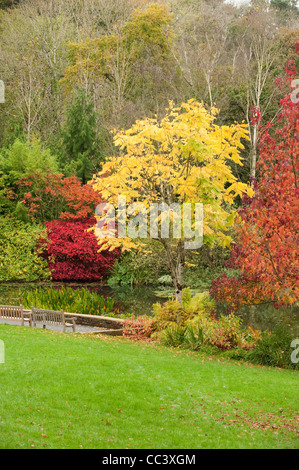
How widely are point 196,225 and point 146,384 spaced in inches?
195

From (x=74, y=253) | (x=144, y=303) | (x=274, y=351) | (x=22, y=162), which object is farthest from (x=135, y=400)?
(x=22, y=162)

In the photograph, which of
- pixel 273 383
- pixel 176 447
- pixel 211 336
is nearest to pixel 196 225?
pixel 211 336

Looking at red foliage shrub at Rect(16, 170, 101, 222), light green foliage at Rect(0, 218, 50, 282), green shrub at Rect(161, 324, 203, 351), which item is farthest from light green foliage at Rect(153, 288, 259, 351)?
light green foliage at Rect(0, 218, 50, 282)

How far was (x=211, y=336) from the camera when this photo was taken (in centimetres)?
1169

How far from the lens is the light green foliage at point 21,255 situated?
23328 millimetres

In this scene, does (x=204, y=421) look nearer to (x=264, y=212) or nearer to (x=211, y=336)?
(x=264, y=212)

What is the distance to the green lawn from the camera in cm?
587

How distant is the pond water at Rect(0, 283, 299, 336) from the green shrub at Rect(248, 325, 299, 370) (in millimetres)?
4403

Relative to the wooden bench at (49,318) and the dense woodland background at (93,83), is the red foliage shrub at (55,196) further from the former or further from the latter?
the wooden bench at (49,318)

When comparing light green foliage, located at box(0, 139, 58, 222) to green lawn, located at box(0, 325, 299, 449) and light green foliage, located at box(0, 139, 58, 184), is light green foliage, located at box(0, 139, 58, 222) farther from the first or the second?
green lawn, located at box(0, 325, 299, 449)

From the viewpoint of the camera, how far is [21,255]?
23734mm

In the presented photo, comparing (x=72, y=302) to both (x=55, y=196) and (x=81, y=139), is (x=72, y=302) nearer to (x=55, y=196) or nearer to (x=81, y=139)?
(x=55, y=196)

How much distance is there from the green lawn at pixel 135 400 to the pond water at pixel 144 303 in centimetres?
699

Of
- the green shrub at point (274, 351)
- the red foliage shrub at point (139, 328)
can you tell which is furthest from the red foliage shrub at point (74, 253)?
the green shrub at point (274, 351)
